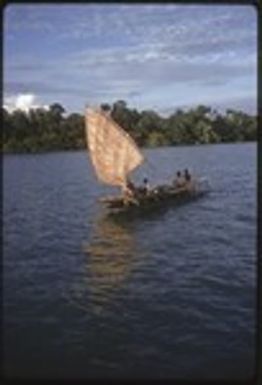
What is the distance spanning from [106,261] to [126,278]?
12 cm

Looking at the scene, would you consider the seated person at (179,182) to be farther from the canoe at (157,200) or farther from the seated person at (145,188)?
the seated person at (145,188)

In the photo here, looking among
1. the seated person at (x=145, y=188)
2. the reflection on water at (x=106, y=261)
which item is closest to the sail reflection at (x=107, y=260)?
the reflection on water at (x=106, y=261)

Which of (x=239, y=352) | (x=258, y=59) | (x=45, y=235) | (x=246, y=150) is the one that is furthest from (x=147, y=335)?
(x=258, y=59)

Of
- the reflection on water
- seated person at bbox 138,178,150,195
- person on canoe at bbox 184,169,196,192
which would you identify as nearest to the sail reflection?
the reflection on water

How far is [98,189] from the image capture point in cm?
348

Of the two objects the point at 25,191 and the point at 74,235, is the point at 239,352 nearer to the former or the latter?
the point at 74,235

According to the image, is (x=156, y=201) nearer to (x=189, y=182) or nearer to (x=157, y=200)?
(x=157, y=200)

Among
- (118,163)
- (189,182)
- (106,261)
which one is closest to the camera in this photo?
(106,261)

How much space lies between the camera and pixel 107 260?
334 cm

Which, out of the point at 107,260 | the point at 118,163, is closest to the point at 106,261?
the point at 107,260

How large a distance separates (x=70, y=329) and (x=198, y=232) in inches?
28.4

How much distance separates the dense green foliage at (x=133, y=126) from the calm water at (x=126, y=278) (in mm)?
65

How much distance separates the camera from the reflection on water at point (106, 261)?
324cm

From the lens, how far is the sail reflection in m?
3.25
